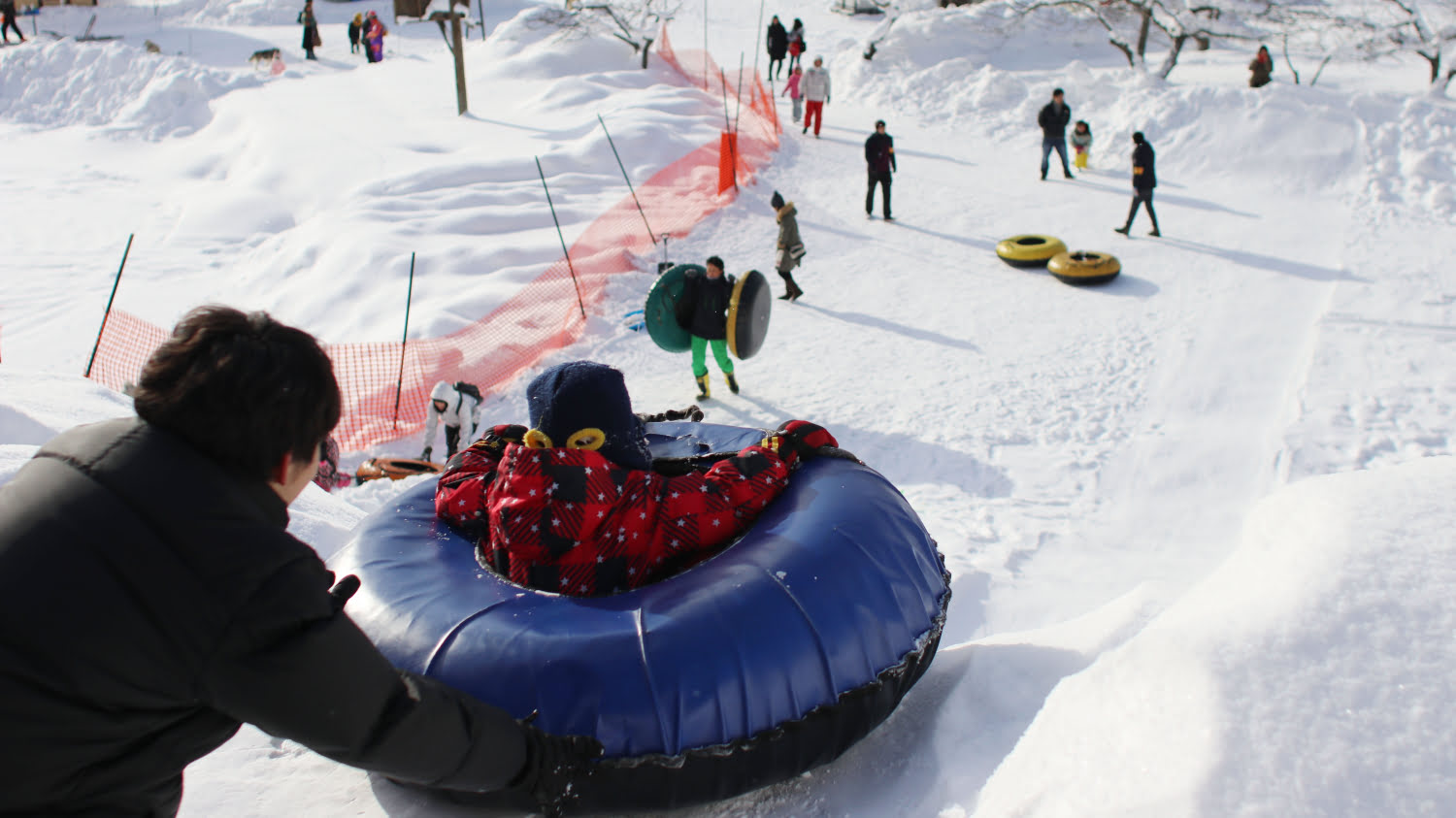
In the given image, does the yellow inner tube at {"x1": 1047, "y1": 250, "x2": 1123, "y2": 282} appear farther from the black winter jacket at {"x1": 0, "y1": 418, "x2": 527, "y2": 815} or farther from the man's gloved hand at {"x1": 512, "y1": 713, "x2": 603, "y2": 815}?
the black winter jacket at {"x1": 0, "y1": 418, "x2": 527, "y2": 815}

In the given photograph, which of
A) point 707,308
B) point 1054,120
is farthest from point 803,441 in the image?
point 1054,120

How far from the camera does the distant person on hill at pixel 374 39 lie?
74.0 feet

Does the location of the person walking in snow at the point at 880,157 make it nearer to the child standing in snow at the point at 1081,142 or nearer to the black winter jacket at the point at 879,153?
the black winter jacket at the point at 879,153

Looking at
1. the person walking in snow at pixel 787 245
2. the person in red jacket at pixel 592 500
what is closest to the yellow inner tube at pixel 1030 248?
the person walking in snow at pixel 787 245

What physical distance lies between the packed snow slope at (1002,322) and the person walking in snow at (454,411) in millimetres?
897

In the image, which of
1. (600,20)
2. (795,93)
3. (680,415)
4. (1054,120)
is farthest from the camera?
(600,20)

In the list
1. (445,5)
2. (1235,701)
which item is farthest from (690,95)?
(1235,701)

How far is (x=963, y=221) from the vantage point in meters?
12.4

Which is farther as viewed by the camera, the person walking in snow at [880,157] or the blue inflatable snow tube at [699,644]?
the person walking in snow at [880,157]

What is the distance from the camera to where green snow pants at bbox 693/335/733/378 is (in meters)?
7.82

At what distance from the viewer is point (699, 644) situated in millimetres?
2809

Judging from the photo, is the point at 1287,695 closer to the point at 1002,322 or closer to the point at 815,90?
the point at 1002,322

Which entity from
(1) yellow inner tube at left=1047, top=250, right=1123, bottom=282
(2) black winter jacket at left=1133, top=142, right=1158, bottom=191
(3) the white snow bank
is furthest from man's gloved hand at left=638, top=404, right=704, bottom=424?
(2) black winter jacket at left=1133, top=142, right=1158, bottom=191

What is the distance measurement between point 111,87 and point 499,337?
1726 centimetres
